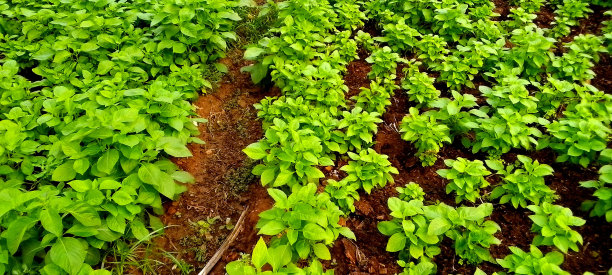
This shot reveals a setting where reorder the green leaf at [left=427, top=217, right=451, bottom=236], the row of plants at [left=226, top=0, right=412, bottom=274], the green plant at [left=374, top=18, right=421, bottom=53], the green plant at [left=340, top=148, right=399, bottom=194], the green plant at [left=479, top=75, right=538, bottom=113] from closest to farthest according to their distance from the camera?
1. the row of plants at [left=226, top=0, right=412, bottom=274]
2. the green leaf at [left=427, top=217, right=451, bottom=236]
3. the green plant at [left=340, top=148, right=399, bottom=194]
4. the green plant at [left=479, top=75, right=538, bottom=113]
5. the green plant at [left=374, top=18, right=421, bottom=53]

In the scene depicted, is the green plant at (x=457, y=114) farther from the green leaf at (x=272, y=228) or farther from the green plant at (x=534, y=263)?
the green leaf at (x=272, y=228)

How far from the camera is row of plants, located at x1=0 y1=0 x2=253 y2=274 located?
305 cm

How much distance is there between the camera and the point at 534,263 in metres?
2.91

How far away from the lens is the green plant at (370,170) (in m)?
3.79

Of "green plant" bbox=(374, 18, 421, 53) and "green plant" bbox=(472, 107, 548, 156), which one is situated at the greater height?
"green plant" bbox=(374, 18, 421, 53)

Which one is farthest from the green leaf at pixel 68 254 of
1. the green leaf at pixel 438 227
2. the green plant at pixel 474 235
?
the green plant at pixel 474 235

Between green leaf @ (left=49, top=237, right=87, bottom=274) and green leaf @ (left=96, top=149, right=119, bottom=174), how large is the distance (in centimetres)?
62

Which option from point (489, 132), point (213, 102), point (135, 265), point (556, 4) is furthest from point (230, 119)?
point (556, 4)

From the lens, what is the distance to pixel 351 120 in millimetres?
4207

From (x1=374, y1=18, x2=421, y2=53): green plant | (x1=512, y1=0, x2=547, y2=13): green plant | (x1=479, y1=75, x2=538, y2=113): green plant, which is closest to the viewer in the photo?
(x1=479, y1=75, x2=538, y2=113): green plant

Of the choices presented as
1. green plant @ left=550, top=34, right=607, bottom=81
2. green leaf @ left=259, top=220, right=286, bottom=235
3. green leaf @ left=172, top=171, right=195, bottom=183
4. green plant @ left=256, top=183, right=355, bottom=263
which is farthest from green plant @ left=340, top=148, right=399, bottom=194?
green plant @ left=550, top=34, right=607, bottom=81

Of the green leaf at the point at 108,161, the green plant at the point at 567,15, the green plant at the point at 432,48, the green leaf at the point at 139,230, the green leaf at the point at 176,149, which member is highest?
the green plant at the point at 567,15

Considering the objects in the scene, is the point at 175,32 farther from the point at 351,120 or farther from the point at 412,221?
the point at 412,221

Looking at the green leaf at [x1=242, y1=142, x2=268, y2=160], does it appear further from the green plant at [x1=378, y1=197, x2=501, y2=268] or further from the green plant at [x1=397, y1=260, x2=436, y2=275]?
the green plant at [x1=397, y1=260, x2=436, y2=275]
